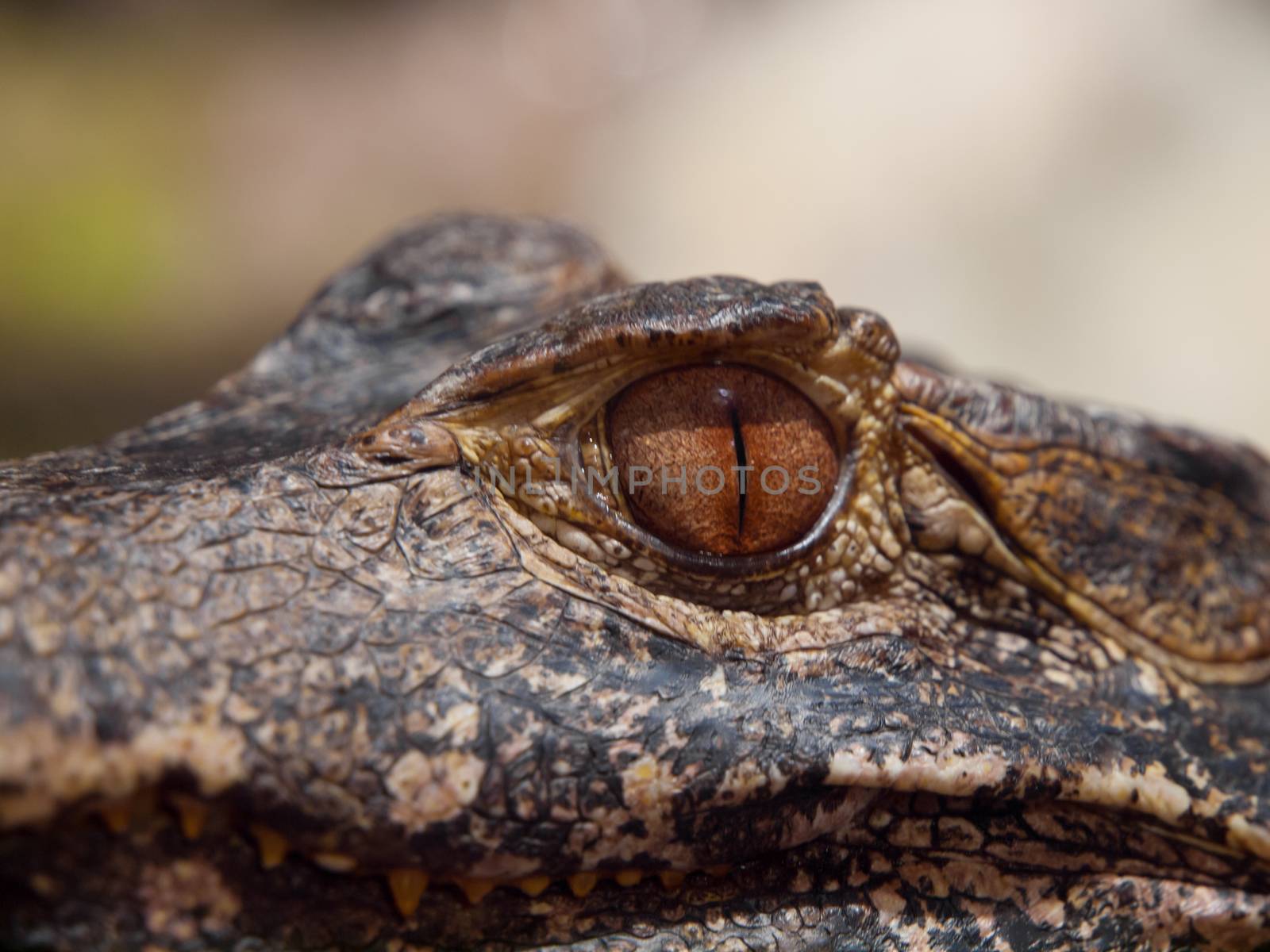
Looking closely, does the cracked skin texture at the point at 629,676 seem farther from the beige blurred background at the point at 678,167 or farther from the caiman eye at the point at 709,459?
the beige blurred background at the point at 678,167

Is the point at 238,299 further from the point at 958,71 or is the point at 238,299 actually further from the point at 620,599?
the point at 620,599

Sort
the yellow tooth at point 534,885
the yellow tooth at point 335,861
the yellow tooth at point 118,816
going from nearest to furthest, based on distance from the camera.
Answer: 1. the yellow tooth at point 118,816
2. the yellow tooth at point 335,861
3. the yellow tooth at point 534,885

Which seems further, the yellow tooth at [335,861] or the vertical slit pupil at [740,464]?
the vertical slit pupil at [740,464]

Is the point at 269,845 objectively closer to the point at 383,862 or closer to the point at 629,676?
the point at 383,862

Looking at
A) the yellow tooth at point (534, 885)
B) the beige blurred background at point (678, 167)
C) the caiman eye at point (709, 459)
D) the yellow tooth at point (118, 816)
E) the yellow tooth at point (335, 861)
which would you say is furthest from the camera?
the beige blurred background at point (678, 167)

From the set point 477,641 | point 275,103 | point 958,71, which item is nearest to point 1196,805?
point 477,641

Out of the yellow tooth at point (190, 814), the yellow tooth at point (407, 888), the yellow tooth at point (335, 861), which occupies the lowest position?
the yellow tooth at point (407, 888)

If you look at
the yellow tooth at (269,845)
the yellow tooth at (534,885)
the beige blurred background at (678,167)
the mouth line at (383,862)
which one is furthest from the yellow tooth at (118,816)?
the beige blurred background at (678,167)
